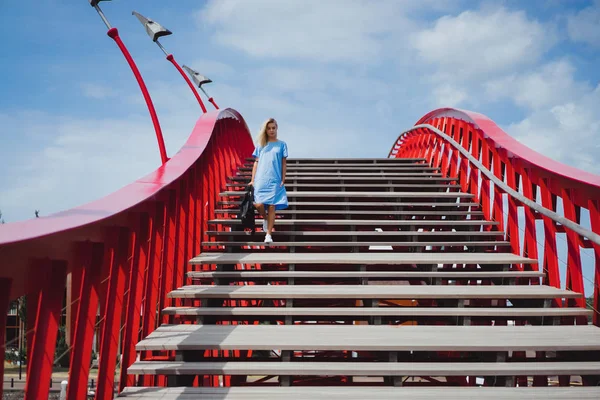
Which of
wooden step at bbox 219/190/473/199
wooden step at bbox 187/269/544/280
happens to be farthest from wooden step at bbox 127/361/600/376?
wooden step at bbox 219/190/473/199

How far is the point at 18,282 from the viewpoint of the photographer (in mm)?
1881

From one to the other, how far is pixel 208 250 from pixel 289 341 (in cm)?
247

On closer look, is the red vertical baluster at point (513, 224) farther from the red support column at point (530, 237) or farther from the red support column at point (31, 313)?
the red support column at point (31, 313)

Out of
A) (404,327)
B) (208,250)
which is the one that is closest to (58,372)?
(208,250)

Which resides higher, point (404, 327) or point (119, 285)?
point (119, 285)

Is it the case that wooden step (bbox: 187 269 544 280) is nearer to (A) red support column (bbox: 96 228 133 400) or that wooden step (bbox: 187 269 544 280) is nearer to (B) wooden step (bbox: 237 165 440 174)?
(A) red support column (bbox: 96 228 133 400)

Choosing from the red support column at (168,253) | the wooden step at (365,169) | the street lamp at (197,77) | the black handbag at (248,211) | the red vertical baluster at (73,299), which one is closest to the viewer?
the red vertical baluster at (73,299)

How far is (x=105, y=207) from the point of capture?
2.69 m

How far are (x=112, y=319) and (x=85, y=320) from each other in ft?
1.29

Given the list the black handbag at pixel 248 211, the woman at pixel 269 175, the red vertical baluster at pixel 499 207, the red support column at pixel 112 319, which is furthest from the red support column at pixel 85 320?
the red vertical baluster at pixel 499 207

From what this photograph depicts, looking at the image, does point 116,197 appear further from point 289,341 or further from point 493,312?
point 493,312

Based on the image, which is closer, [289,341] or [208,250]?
[289,341]

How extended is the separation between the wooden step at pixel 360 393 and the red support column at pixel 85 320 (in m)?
0.35

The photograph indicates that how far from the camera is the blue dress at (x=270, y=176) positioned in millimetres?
5539
